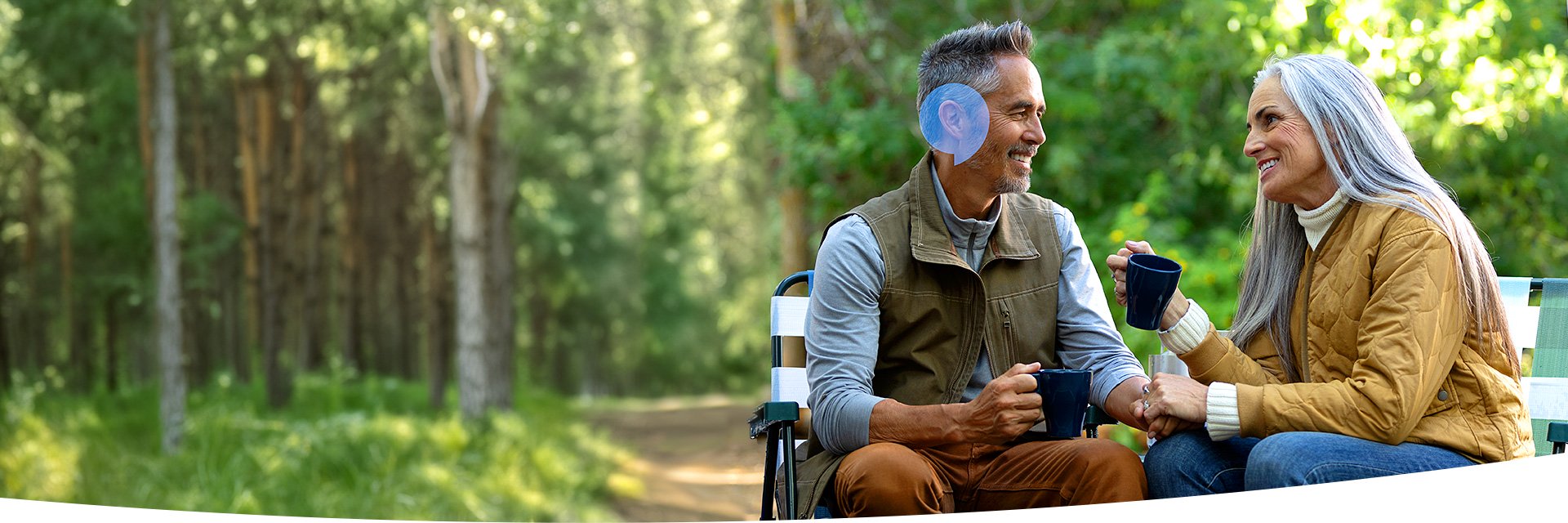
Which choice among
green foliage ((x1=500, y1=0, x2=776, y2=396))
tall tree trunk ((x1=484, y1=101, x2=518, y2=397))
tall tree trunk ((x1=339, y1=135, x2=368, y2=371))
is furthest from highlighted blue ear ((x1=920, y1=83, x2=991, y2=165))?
tall tree trunk ((x1=339, y1=135, x2=368, y2=371))

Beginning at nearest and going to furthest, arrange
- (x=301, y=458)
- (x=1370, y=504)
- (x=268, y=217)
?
1. (x=1370, y=504)
2. (x=301, y=458)
3. (x=268, y=217)

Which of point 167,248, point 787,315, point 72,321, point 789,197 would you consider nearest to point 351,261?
point 72,321

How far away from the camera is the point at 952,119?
→ 185 centimetres

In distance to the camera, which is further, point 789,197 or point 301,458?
point 301,458

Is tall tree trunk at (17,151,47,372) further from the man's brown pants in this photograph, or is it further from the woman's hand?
the woman's hand

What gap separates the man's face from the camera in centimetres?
180

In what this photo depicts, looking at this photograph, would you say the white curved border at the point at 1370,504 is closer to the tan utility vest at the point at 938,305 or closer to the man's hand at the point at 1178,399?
the man's hand at the point at 1178,399

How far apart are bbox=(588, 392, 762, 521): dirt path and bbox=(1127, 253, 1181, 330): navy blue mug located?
22.5 ft

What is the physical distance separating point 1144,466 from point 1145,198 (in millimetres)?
3230

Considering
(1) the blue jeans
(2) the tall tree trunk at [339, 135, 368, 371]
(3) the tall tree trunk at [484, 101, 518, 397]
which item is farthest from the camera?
(2) the tall tree trunk at [339, 135, 368, 371]

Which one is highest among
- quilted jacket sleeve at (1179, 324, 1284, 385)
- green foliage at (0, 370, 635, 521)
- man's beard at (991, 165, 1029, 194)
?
man's beard at (991, 165, 1029, 194)

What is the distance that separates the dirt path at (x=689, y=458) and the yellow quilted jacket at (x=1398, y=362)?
6.89 metres

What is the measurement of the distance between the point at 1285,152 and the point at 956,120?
0.45 metres

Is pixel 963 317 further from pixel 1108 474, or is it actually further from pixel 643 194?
pixel 643 194
